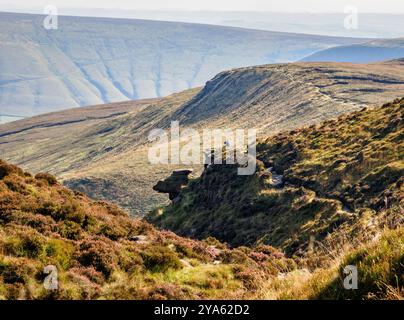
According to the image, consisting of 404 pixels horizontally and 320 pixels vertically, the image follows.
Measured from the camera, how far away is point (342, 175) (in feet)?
117

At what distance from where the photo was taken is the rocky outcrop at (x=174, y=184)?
51.8 m

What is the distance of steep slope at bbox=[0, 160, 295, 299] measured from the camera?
45.8 feet

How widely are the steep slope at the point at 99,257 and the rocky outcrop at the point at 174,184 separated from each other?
28691 mm

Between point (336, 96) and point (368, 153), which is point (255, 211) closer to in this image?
point (368, 153)

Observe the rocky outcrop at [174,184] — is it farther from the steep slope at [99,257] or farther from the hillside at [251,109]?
the hillside at [251,109]

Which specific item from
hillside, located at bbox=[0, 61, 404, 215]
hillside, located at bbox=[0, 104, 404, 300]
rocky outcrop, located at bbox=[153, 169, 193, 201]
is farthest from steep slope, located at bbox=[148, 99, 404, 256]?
hillside, located at bbox=[0, 61, 404, 215]

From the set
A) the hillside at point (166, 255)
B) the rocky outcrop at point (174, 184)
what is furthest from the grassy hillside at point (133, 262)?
the rocky outcrop at point (174, 184)

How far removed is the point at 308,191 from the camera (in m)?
35.5

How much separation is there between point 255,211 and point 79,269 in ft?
75.2

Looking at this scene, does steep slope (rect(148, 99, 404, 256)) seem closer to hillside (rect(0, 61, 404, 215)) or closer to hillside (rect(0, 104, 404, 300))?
hillside (rect(0, 104, 404, 300))

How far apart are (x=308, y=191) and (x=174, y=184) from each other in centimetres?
1950

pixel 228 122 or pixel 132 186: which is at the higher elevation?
pixel 228 122
